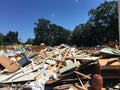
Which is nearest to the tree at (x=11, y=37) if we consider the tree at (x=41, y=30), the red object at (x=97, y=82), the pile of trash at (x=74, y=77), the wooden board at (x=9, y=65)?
the tree at (x=41, y=30)

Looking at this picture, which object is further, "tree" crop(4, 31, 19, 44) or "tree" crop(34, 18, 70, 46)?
"tree" crop(4, 31, 19, 44)

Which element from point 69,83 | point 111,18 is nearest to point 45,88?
point 69,83

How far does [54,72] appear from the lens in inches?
316

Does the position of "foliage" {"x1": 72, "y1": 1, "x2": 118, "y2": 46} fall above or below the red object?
above

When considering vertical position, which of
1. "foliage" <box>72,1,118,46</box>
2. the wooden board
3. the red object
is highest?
"foliage" <box>72,1,118,46</box>

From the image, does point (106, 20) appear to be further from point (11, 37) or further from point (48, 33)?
point (11, 37)

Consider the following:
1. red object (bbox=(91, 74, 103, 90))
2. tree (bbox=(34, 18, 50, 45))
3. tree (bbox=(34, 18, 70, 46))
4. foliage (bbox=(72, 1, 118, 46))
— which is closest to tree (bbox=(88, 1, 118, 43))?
foliage (bbox=(72, 1, 118, 46))

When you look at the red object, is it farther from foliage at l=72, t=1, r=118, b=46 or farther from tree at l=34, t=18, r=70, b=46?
tree at l=34, t=18, r=70, b=46

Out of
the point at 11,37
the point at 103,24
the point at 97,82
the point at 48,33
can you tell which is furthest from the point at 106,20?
the point at 11,37

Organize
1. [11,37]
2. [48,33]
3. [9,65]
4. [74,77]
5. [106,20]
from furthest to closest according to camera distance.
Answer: [11,37]
[48,33]
[106,20]
[9,65]
[74,77]

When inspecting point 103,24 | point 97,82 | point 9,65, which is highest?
point 103,24

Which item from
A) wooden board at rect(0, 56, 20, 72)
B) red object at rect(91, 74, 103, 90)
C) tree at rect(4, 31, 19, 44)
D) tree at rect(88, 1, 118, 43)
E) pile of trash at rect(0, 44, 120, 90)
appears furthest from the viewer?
tree at rect(4, 31, 19, 44)

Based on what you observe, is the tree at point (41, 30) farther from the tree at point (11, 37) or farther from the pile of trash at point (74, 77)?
the pile of trash at point (74, 77)

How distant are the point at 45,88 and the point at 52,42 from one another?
63976 millimetres
